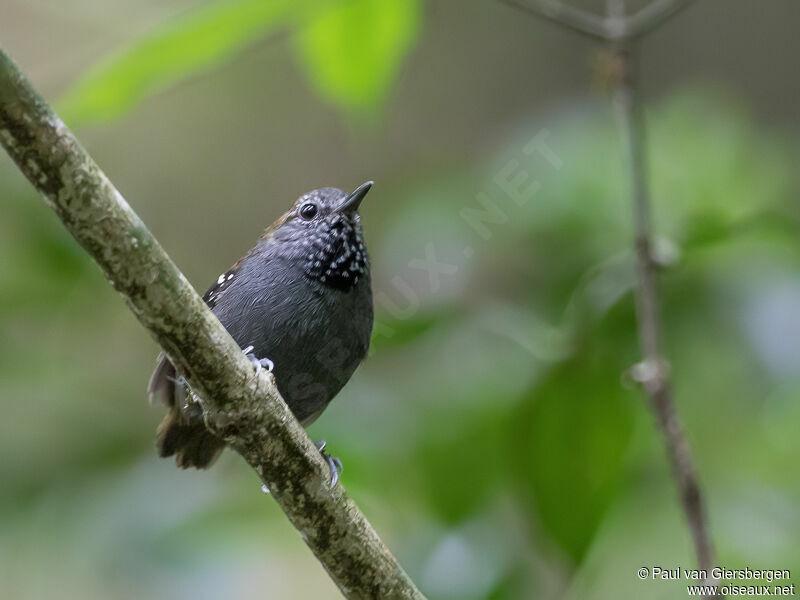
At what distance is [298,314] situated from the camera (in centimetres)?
339

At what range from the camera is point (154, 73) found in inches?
103

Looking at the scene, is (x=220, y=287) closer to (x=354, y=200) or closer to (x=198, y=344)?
(x=354, y=200)

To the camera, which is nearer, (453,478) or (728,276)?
(453,478)

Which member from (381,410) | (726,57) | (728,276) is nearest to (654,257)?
(728,276)

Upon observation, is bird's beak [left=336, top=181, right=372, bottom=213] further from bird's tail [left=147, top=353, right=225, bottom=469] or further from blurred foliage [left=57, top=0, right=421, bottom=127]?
bird's tail [left=147, top=353, right=225, bottom=469]

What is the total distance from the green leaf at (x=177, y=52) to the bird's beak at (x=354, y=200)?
106 centimetres

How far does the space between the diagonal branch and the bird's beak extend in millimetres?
1288

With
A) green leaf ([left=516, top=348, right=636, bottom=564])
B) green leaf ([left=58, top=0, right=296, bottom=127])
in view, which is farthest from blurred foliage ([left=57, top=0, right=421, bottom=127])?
green leaf ([left=516, top=348, right=636, bottom=564])

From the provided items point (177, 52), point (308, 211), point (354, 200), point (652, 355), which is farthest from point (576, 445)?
point (177, 52)

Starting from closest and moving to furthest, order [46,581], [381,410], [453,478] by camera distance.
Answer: [453,478], [381,410], [46,581]

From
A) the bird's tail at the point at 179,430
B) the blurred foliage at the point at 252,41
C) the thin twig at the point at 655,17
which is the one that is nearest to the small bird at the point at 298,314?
the bird's tail at the point at 179,430

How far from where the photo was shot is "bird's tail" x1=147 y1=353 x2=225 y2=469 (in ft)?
11.7

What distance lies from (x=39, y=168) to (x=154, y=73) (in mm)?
696

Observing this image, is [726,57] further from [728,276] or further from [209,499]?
[209,499]
